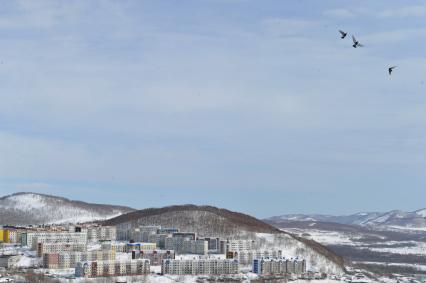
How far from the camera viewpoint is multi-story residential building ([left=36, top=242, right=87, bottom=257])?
190ft

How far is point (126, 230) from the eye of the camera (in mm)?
72000

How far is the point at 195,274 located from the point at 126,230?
20.0 metres

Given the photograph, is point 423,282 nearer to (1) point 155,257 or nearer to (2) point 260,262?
(2) point 260,262

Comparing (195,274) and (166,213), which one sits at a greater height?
(166,213)

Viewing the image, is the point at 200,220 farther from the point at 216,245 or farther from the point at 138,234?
the point at 216,245

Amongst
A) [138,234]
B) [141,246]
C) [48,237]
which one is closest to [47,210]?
[138,234]

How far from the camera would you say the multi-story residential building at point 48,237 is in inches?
2499

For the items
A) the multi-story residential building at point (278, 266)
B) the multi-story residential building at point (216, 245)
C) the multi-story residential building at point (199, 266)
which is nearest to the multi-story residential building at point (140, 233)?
the multi-story residential building at point (216, 245)

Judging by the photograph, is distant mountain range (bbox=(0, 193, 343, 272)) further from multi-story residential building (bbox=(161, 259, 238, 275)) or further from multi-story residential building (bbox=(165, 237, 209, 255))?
multi-story residential building (bbox=(161, 259, 238, 275))

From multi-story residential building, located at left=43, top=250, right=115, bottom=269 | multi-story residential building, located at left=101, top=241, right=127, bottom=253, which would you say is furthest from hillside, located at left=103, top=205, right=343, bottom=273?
multi-story residential building, located at left=43, top=250, right=115, bottom=269

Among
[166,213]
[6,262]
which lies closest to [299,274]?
[6,262]

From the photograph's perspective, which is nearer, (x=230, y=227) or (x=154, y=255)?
(x=154, y=255)

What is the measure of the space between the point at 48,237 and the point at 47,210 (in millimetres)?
60546

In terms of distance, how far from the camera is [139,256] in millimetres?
57000
